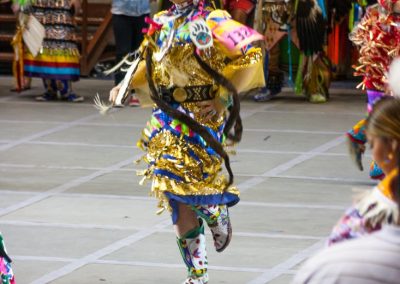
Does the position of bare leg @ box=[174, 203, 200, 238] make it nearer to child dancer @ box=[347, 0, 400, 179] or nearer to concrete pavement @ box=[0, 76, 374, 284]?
concrete pavement @ box=[0, 76, 374, 284]

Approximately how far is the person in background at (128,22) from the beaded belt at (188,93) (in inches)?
271

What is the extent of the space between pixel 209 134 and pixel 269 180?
3320mm

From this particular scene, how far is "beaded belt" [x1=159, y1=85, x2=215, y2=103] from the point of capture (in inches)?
252

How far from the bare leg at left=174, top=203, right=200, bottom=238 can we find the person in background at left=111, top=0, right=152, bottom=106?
22.8ft

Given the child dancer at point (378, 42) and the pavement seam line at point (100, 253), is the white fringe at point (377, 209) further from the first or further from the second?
the child dancer at point (378, 42)

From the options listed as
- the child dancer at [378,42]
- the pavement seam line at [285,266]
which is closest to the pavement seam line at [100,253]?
the pavement seam line at [285,266]

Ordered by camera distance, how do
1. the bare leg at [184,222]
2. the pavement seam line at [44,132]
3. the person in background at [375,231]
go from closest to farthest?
the person in background at [375,231] < the bare leg at [184,222] < the pavement seam line at [44,132]

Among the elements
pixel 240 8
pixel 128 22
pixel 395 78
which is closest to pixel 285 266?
pixel 395 78

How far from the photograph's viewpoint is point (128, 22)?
13328 millimetres

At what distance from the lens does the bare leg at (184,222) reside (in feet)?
21.1

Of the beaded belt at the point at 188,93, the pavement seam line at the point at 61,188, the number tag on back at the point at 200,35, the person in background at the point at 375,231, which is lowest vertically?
the pavement seam line at the point at 61,188

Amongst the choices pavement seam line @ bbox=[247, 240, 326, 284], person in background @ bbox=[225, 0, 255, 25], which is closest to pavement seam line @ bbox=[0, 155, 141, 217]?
pavement seam line @ bbox=[247, 240, 326, 284]

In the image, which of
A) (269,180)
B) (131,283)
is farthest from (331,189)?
(131,283)

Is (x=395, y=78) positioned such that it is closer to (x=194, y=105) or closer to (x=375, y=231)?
(x=375, y=231)
